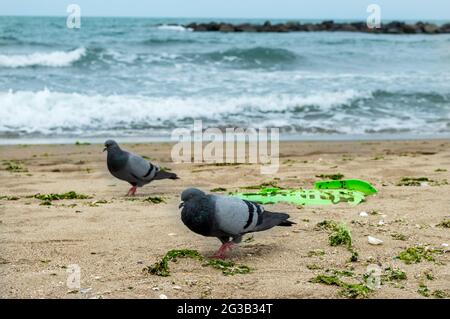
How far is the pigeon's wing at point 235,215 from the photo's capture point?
4.24 m

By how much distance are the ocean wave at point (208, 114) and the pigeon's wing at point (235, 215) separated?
27.9 ft

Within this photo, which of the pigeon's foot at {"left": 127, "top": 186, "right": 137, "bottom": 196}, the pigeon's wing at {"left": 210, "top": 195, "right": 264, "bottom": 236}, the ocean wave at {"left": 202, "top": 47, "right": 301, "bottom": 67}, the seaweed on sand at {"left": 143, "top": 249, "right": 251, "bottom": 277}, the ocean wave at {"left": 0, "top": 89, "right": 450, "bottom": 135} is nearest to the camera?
the seaweed on sand at {"left": 143, "top": 249, "right": 251, "bottom": 277}

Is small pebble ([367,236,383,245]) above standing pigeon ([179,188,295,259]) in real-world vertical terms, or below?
below

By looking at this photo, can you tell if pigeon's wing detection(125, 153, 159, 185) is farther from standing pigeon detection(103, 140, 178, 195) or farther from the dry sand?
the dry sand

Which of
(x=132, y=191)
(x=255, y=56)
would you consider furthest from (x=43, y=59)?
(x=132, y=191)

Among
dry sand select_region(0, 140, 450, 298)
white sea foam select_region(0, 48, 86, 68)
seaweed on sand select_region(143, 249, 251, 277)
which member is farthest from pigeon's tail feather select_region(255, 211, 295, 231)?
white sea foam select_region(0, 48, 86, 68)

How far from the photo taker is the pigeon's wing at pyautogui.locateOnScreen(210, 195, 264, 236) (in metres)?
4.24

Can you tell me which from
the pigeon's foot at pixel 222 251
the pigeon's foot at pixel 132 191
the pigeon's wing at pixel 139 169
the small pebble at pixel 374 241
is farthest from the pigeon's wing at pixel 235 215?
the pigeon's foot at pixel 132 191

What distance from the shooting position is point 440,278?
4094 mm

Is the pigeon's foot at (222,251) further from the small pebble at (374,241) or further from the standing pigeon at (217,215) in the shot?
the small pebble at (374,241)

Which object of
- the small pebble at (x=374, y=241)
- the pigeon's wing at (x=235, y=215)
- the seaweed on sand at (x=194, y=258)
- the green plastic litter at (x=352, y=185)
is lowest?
the green plastic litter at (x=352, y=185)

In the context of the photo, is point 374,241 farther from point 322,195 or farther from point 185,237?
point 322,195

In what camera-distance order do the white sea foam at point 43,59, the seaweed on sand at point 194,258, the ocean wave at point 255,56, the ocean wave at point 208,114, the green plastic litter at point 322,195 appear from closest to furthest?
the seaweed on sand at point 194,258 < the green plastic litter at point 322,195 < the ocean wave at point 208,114 < the white sea foam at point 43,59 < the ocean wave at point 255,56

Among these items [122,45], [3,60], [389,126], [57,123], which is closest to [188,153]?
[57,123]
